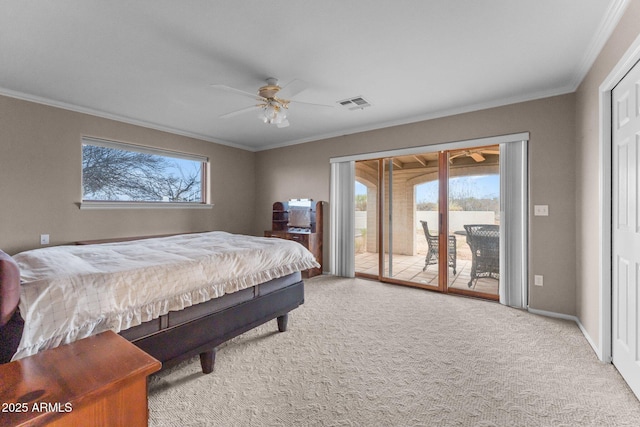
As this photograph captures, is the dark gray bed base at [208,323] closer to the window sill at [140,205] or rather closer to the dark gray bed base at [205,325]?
the dark gray bed base at [205,325]

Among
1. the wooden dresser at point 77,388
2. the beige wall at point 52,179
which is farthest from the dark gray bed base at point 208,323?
the beige wall at point 52,179

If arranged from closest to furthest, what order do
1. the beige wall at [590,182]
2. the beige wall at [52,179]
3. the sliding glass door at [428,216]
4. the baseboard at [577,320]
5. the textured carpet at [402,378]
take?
the textured carpet at [402,378] → the beige wall at [590,182] → the baseboard at [577,320] → the beige wall at [52,179] → the sliding glass door at [428,216]

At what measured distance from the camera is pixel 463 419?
1.64 m

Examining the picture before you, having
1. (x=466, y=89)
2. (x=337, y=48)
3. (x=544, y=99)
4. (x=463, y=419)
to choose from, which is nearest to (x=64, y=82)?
(x=337, y=48)

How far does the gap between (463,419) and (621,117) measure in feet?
7.66

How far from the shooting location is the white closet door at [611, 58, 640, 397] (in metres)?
1.85

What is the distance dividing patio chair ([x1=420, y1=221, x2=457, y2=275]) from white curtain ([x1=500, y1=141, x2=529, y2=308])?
23.2 inches

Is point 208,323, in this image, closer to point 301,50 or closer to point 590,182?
point 301,50

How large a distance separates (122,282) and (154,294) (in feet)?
0.63

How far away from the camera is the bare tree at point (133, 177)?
13.0ft

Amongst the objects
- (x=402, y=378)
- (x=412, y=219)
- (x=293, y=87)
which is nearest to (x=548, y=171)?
(x=412, y=219)

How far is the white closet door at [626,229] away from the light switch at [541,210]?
1074mm

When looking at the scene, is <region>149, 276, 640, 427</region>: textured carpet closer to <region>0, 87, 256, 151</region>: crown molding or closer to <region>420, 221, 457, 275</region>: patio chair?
<region>420, 221, 457, 275</region>: patio chair

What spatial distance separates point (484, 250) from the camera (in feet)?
12.5
